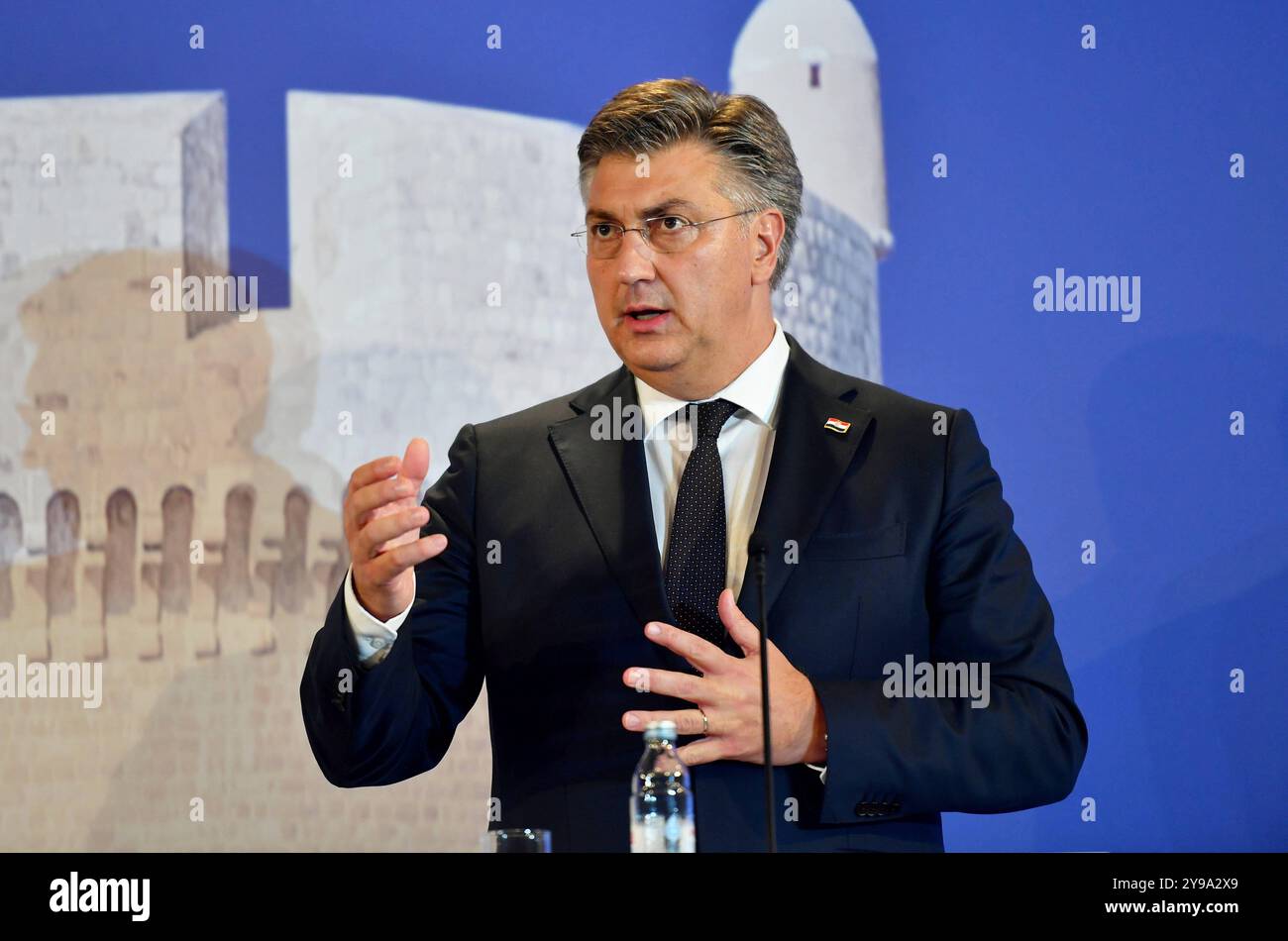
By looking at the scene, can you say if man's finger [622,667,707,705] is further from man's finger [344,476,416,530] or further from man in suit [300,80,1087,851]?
man's finger [344,476,416,530]

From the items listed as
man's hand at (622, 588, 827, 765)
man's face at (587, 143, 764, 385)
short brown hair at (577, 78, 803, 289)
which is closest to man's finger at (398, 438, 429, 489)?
man's hand at (622, 588, 827, 765)

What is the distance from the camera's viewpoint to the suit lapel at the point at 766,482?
2.22 meters

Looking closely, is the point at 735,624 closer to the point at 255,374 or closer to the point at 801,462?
the point at 801,462

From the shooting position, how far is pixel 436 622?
7.68 ft

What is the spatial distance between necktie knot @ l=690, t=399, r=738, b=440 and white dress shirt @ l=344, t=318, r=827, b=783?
0.01m

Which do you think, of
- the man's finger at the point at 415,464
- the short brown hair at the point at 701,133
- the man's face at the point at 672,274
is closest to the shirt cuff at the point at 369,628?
the man's finger at the point at 415,464

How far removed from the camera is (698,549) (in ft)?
7.39

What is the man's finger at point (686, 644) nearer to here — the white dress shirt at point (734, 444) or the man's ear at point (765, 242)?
the white dress shirt at point (734, 444)

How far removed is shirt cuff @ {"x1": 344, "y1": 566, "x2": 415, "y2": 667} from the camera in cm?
204

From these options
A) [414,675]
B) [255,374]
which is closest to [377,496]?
[414,675]

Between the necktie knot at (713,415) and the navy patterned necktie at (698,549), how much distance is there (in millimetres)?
42

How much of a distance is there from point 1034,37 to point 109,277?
2594mm

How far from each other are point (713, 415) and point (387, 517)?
2.28 feet
